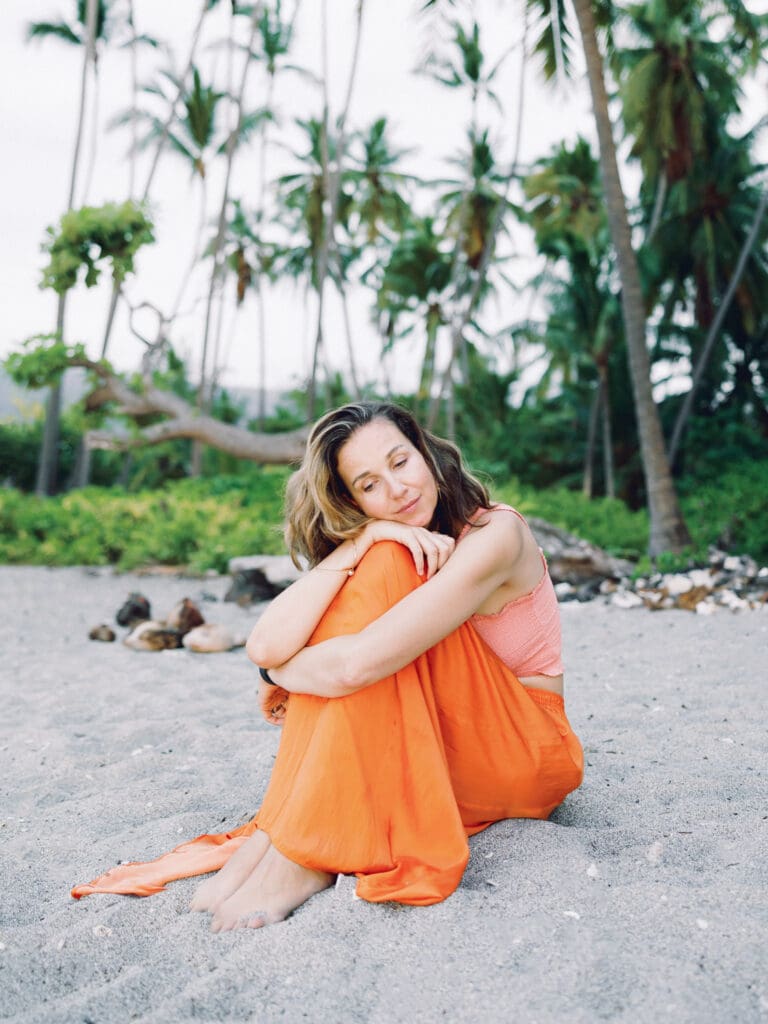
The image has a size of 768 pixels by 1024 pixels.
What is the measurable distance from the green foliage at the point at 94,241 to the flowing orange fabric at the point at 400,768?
33.9 feet

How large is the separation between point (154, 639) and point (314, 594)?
3.21 m

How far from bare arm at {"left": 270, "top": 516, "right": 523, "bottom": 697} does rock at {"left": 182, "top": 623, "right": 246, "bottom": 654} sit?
2.95 m

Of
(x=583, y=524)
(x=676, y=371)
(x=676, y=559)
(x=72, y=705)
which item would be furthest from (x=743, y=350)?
(x=72, y=705)

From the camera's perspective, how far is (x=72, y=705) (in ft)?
11.8

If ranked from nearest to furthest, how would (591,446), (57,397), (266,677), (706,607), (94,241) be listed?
(266,677)
(706,607)
(94,241)
(57,397)
(591,446)

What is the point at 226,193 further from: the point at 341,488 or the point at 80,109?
the point at 341,488

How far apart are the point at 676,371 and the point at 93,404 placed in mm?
14546

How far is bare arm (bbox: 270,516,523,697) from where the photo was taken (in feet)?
5.89

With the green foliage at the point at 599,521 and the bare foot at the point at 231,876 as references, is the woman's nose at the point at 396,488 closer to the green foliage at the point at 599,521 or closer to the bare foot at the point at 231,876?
the bare foot at the point at 231,876

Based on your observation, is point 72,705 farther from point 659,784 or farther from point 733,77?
point 733,77

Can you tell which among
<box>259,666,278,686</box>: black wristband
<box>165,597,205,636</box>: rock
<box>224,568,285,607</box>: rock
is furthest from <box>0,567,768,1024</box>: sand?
<box>224,568,285,607</box>: rock

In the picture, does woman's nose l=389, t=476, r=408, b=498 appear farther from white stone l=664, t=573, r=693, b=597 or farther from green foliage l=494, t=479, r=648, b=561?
green foliage l=494, t=479, r=648, b=561

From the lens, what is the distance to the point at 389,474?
2.18 meters

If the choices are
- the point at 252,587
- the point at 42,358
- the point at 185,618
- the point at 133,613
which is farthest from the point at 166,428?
the point at 185,618
